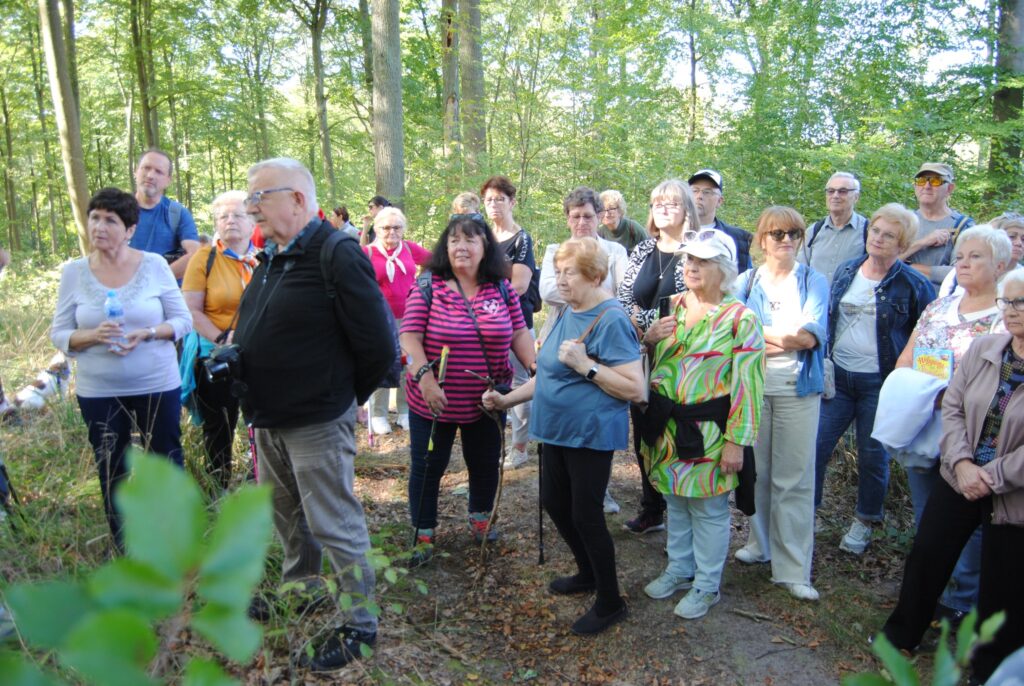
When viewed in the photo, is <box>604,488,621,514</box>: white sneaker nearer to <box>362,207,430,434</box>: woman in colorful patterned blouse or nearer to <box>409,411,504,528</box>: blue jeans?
<box>409,411,504,528</box>: blue jeans

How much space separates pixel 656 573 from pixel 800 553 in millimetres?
855

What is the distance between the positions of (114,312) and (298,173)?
1.62 meters

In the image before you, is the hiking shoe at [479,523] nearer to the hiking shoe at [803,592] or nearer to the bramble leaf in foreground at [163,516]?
the hiking shoe at [803,592]

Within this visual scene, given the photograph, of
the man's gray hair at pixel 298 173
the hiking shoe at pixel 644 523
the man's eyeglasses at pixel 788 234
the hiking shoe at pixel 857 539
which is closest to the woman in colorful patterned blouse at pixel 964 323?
the hiking shoe at pixel 857 539

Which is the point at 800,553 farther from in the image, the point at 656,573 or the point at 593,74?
the point at 593,74

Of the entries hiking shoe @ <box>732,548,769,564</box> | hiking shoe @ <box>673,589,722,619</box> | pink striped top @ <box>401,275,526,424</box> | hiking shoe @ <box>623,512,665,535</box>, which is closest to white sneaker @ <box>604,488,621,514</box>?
hiking shoe @ <box>623,512,665,535</box>

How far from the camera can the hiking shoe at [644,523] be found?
475 centimetres

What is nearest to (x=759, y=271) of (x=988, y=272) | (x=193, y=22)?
(x=988, y=272)

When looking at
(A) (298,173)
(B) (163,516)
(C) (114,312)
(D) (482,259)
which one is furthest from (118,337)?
(B) (163,516)

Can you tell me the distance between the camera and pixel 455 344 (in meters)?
4.09

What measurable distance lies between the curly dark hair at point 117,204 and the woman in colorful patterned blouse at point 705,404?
3126mm

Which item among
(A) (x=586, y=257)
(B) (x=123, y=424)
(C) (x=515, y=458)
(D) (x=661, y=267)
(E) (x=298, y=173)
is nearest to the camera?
(E) (x=298, y=173)

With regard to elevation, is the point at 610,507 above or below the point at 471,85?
below

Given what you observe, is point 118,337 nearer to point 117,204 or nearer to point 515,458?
point 117,204
